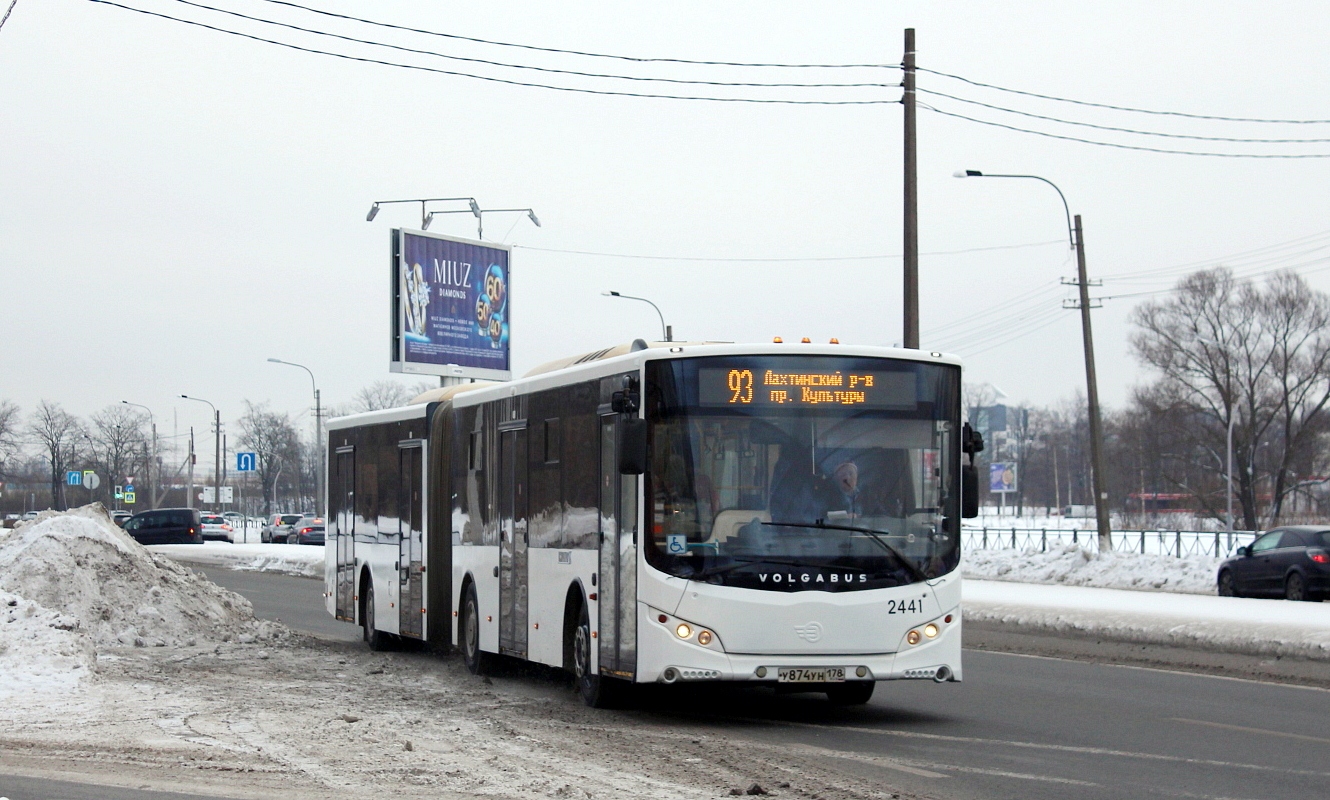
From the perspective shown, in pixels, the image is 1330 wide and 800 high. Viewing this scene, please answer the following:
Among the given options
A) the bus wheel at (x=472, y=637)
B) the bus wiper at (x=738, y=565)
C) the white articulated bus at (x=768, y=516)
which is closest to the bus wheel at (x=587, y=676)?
the white articulated bus at (x=768, y=516)

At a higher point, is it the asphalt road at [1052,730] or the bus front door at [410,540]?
the bus front door at [410,540]

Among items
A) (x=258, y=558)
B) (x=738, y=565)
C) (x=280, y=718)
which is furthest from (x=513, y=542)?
(x=258, y=558)

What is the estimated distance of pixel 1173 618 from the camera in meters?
20.8

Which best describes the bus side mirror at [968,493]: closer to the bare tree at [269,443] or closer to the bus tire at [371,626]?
the bus tire at [371,626]

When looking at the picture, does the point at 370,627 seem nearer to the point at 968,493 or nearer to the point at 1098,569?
the point at 968,493

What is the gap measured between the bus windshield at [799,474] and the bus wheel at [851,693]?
1.51m

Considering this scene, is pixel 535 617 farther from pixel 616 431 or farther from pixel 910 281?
pixel 910 281

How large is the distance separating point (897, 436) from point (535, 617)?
3907 mm

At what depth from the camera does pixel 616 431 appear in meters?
12.1

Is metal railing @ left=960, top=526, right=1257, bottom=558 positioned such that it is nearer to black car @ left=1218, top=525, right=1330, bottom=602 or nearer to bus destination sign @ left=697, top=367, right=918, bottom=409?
black car @ left=1218, top=525, right=1330, bottom=602

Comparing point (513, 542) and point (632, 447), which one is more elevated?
point (632, 447)

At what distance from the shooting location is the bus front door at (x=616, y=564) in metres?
11.7

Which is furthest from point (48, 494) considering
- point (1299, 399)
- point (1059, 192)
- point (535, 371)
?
point (535, 371)

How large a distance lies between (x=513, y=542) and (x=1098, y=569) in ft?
77.2
